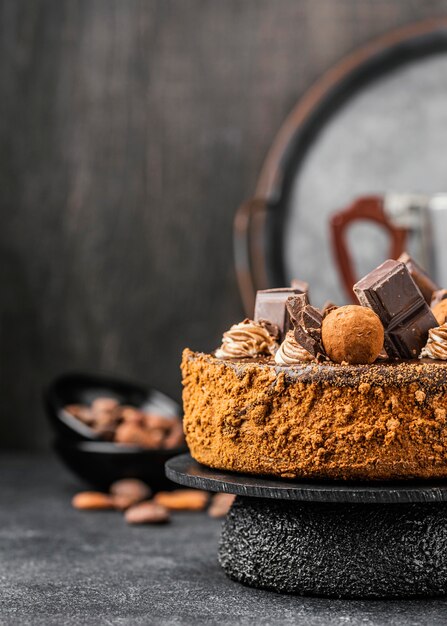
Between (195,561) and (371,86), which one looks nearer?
(195,561)

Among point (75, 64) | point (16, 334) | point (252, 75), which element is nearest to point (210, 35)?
point (252, 75)

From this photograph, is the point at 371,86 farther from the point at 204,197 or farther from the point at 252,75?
the point at 204,197

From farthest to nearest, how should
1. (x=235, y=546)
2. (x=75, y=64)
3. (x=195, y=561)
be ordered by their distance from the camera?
1. (x=75, y=64)
2. (x=195, y=561)
3. (x=235, y=546)

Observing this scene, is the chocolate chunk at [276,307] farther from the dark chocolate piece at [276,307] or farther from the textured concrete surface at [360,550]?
the textured concrete surface at [360,550]

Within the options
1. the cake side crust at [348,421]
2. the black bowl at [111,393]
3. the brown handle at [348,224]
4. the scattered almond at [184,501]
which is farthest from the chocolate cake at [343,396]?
the black bowl at [111,393]

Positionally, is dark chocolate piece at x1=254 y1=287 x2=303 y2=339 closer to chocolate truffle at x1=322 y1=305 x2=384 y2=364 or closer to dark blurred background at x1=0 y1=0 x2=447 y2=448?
chocolate truffle at x1=322 y1=305 x2=384 y2=364
